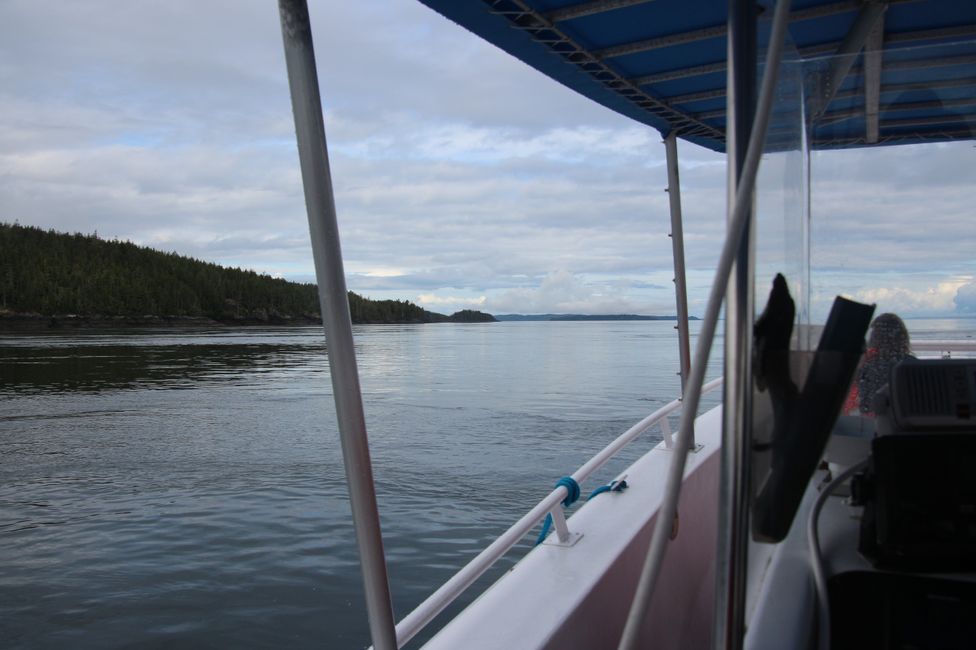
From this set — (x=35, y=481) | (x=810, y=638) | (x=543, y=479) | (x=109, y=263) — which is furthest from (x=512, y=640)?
(x=109, y=263)

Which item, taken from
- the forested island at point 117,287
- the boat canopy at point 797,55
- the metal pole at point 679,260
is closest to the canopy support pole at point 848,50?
the boat canopy at point 797,55

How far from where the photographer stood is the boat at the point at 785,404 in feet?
2.78

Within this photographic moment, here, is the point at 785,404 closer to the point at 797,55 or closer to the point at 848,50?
the point at 797,55

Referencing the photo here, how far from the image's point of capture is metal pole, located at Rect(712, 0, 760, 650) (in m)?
0.84

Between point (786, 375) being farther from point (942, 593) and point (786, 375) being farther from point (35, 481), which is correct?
point (35, 481)

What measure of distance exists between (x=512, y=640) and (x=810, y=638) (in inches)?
26.5

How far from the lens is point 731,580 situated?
86 cm

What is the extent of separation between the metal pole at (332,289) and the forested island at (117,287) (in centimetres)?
6033

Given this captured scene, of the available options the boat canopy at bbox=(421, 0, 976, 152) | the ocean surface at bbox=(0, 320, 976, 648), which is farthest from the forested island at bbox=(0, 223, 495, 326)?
the boat canopy at bbox=(421, 0, 976, 152)

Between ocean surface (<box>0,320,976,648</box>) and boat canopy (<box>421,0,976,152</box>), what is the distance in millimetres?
364

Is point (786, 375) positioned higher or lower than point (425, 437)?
higher

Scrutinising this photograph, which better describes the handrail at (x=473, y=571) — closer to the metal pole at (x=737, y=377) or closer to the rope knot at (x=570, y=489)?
the rope knot at (x=570, y=489)

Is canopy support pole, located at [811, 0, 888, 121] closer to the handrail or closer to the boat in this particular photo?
the boat

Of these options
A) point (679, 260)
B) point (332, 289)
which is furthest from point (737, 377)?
point (679, 260)
